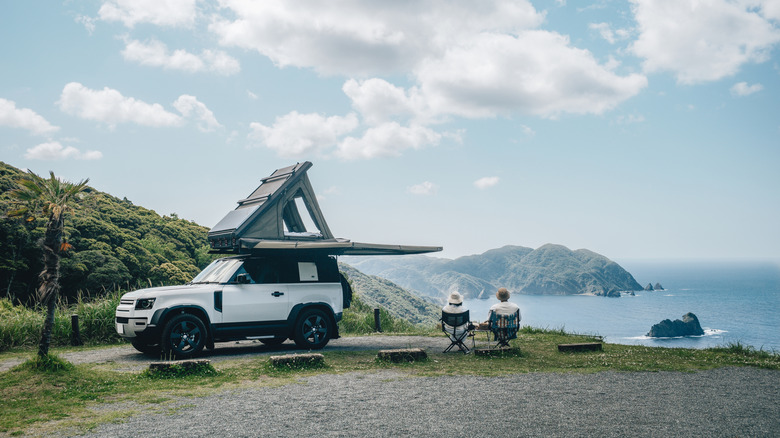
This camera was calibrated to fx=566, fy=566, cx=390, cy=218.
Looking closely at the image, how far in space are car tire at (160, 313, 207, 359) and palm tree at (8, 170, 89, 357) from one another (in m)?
2.11

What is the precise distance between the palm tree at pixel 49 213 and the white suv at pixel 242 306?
6.31 feet

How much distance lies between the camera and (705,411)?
644cm

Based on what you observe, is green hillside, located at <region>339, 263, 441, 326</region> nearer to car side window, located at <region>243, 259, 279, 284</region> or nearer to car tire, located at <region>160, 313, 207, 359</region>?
A: car side window, located at <region>243, 259, 279, 284</region>

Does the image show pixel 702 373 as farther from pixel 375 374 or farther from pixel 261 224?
pixel 261 224

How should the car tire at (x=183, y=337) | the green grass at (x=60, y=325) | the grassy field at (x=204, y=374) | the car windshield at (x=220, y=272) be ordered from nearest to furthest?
the grassy field at (x=204, y=374)
the car tire at (x=183, y=337)
the car windshield at (x=220, y=272)
the green grass at (x=60, y=325)

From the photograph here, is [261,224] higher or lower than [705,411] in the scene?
higher

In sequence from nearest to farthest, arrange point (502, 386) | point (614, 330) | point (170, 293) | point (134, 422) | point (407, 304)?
point (134, 422) → point (502, 386) → point (170, 293) → point (407, 304) → point (614, 330)

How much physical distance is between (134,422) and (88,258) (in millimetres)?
21477

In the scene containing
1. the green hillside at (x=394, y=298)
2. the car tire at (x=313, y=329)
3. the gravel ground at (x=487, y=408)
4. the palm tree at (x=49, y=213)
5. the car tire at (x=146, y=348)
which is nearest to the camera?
the gravel ground at (x=487, y=408)

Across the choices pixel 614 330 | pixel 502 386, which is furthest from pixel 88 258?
pixel 614 330

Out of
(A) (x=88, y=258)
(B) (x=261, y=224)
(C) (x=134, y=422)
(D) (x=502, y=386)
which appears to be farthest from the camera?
(A) (x=88, y=258)

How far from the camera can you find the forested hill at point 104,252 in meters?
23.5

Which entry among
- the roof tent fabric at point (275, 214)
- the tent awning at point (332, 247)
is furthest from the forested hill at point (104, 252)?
the tent awning at point (332, 247)

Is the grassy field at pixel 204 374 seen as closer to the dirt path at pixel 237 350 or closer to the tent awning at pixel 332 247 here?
the dirt path at pixel 237 350
